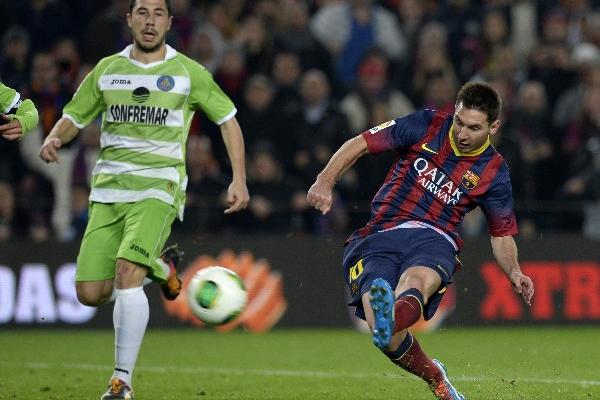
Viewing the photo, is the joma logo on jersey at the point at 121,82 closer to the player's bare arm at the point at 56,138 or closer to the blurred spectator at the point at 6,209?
the player's bare arm at the point at 56,138

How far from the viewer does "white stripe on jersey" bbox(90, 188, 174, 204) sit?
8953 millimetres

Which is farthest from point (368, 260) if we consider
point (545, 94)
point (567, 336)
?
point (545, 94)

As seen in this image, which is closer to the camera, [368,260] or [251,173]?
[368,260]

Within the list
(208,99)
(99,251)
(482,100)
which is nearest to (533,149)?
(208,99)

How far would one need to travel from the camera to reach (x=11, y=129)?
8.53 meters

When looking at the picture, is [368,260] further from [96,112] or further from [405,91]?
[405,91]

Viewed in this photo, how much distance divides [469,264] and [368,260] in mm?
7100

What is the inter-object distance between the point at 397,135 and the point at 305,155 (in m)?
6.92

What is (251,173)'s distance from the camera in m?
15.4

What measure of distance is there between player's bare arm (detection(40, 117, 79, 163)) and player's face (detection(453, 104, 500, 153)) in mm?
2556

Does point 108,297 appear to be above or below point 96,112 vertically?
below

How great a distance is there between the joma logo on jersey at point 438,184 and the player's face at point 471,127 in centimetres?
24

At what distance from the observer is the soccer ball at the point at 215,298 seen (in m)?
9.15

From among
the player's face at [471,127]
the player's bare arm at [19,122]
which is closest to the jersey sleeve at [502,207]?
the player's face at [471,127]
